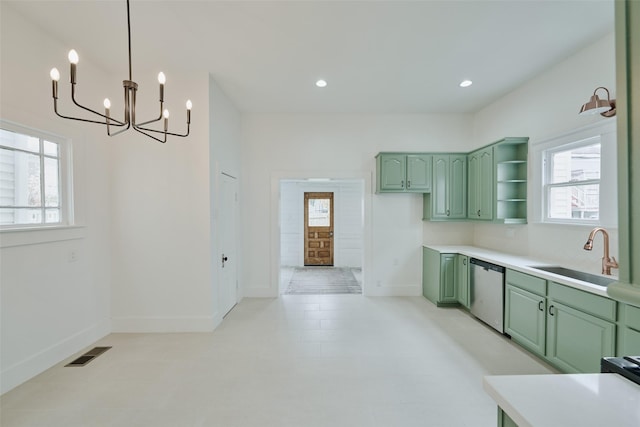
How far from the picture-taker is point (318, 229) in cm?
823

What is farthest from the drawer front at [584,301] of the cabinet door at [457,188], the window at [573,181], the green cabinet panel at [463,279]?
the cabinet door at [457,188]

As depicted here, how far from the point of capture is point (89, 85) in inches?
125

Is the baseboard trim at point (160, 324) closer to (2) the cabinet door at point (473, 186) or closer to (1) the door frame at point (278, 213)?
(1) the door frame at point (278, 213)

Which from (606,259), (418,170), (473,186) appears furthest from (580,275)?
(418,170)

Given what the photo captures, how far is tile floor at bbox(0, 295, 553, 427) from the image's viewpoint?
2076 millimetres

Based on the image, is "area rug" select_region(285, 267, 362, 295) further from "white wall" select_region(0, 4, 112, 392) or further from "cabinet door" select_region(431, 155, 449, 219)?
"white wall" select_region(0, 4, 112, 392)

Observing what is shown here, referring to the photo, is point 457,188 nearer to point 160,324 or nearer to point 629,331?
point 629,331

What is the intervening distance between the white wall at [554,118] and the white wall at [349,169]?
953 millimetres

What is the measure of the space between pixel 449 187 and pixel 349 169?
168 centimetres

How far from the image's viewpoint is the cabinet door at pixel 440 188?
4.72 meters

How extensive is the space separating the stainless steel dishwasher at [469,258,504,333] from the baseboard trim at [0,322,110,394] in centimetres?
467

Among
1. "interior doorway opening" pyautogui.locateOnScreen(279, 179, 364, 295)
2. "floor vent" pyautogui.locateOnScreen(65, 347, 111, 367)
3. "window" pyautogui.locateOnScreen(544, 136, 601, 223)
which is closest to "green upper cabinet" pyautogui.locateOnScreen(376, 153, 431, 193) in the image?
"window" pyautogui.locateOnScreen(544, 136, 601, 223)

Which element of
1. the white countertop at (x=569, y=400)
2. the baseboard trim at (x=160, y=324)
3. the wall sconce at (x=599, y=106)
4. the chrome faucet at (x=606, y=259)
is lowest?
the baseboard trim at (x=160, y=324)

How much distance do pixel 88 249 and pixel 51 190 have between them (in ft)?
2.35
